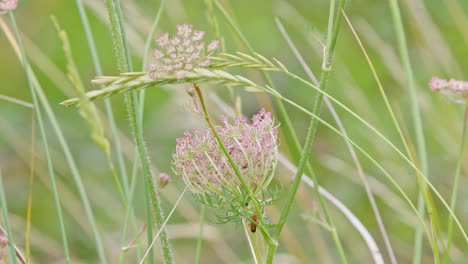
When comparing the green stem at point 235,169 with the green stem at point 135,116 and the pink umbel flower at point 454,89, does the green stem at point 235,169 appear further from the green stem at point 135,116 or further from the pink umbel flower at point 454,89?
the pink umbel flower at point 454,89

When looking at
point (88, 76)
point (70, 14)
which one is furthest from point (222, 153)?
point (70, 14)

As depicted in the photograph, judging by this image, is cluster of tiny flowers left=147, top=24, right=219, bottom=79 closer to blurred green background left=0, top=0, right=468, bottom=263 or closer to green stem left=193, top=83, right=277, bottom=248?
green stem left=193, top=83, right=277, bottom=248

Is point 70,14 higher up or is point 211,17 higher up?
point 70,14

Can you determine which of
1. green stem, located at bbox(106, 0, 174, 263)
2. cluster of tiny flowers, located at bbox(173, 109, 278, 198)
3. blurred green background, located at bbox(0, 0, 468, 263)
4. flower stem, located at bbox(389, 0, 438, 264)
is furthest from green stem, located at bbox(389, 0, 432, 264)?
blurred green background, located at bbox(0, 0, 468, 263)

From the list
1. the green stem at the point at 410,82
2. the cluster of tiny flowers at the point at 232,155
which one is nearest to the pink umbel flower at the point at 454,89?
the green stem at the point at 410,82

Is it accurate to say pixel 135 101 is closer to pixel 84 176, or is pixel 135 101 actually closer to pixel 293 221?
pixel 293 221

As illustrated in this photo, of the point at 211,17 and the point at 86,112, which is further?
the point at 211,17
